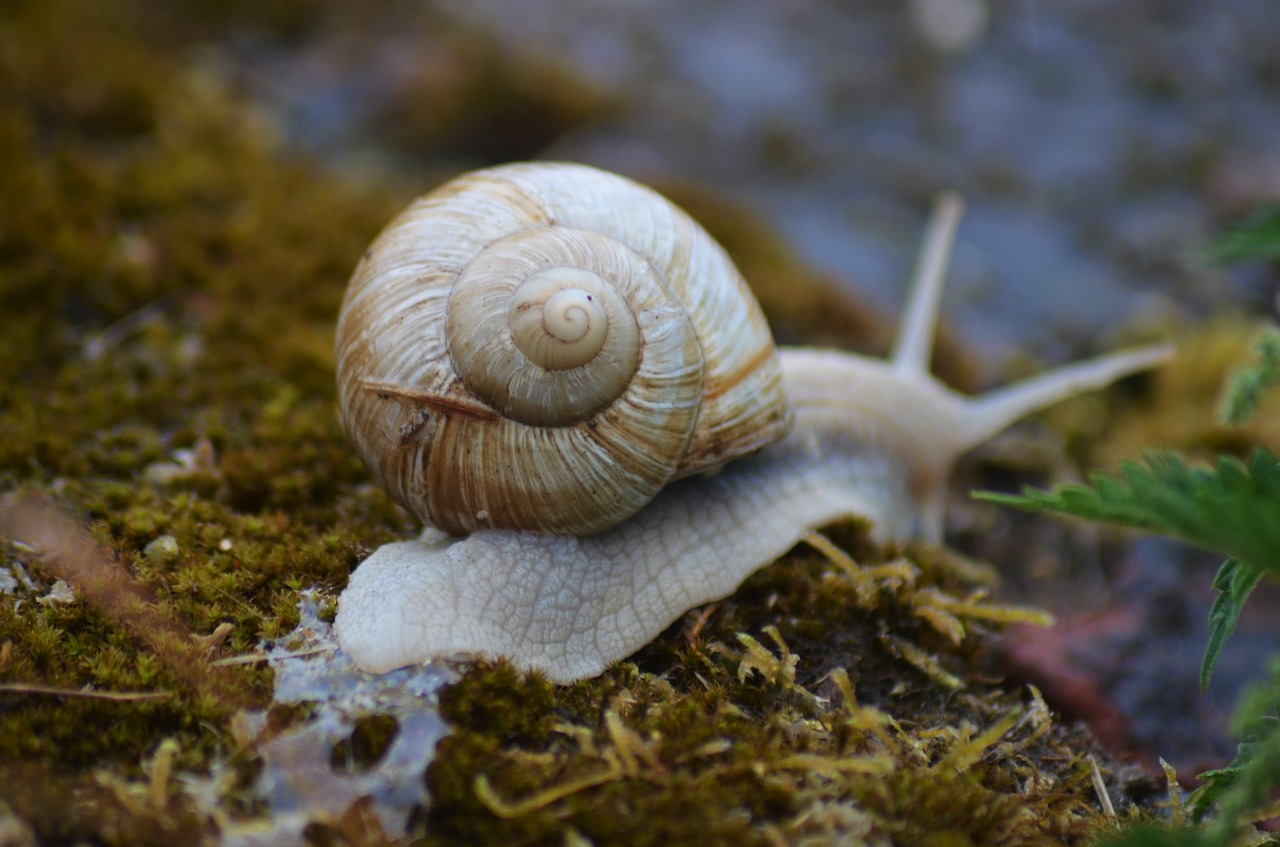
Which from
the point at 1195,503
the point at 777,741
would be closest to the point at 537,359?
the point at 777,741

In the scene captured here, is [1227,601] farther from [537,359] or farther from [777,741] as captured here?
[537,359]

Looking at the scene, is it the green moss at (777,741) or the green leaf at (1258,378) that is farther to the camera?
the green leaf at (1258,378)

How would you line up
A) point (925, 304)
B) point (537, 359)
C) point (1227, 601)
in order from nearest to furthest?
point (1227, 601) < point (537, 359) < point (925, 304)

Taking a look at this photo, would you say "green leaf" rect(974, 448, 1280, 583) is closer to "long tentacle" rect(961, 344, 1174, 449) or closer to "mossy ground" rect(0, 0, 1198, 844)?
"mossy ground" rect(0, 0, 1198, 844)

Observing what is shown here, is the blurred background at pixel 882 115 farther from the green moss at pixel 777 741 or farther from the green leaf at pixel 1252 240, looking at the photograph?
the green leaf at pixel 1252 240

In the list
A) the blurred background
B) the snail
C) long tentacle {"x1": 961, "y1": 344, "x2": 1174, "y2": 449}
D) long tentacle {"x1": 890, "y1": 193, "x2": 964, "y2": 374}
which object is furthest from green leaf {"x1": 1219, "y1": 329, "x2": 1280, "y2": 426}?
the blurred background

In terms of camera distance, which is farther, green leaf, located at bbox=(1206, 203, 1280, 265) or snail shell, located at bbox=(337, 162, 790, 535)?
snail shell, located at bbox=(337, 162, 790, 535)

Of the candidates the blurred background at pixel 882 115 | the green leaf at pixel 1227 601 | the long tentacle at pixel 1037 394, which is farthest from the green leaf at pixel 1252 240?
the blurred background at pixel 882 115
